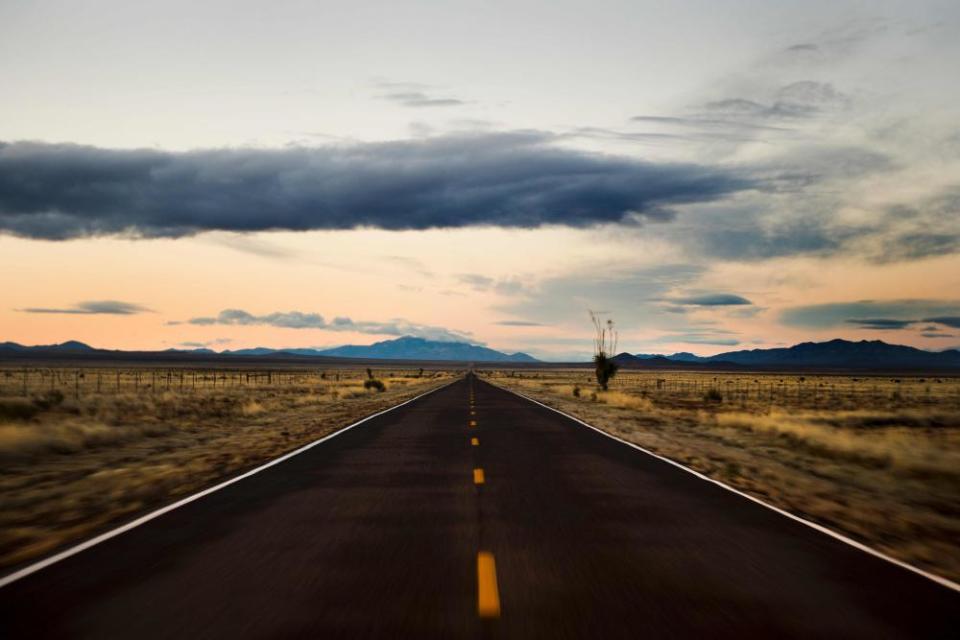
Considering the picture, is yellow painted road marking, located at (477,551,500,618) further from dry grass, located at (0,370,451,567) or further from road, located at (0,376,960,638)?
dry grass, located at (0,370,451,567)

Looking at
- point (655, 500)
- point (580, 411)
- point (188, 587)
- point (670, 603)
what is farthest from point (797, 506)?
Result: point (580, 411)

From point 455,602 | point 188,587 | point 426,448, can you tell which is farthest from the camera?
point 426,448

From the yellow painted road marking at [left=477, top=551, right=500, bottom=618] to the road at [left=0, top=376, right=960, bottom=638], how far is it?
2 cm

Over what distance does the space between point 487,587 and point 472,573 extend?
472 mm

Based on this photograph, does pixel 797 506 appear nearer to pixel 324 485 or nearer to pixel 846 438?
pixel 324 485

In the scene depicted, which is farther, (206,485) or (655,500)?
(206,485)

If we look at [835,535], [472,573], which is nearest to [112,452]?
[472,573]

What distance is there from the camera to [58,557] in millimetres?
7016

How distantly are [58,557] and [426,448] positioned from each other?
10.3 meters

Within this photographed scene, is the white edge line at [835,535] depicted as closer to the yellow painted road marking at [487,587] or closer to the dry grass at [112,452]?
the yellow painted road marking at [487,587]

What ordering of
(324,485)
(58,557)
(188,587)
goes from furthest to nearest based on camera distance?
1. (324,485)
2. (58,557)
3. (188,587)

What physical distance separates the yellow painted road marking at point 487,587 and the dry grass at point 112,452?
169 inches

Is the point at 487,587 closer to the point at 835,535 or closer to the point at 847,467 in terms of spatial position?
the point at 835,535

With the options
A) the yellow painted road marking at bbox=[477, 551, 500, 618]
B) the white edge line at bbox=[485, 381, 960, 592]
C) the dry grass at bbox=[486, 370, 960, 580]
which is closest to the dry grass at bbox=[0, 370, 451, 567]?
the yellow painted road marking at bbox=[477, 551, 500, 618]
